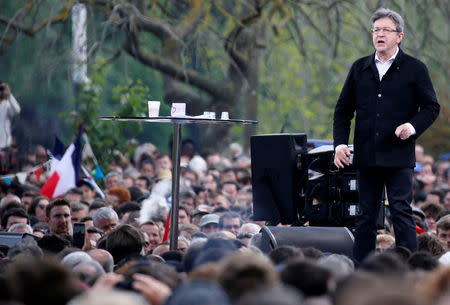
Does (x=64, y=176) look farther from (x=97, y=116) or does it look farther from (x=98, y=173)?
(x=97, y=116)

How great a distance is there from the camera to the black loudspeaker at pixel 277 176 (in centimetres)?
884

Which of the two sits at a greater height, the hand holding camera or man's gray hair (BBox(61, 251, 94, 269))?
the hand holding camera

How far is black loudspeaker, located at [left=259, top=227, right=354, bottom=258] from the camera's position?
25.2 feet

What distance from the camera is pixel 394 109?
23.3 ft

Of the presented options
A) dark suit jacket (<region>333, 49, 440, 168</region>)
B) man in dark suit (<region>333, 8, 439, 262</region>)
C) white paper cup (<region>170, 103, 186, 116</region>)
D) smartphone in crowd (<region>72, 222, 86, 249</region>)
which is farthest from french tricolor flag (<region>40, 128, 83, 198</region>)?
dark suit jacket (<region>333, 49, 440, 168</region>)

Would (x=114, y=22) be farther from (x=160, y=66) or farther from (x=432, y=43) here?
(x=432, y=43)

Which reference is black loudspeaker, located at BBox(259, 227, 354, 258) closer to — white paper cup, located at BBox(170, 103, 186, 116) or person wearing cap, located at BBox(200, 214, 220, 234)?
white paper cup, located at BBox(170, 103, 186, 116)

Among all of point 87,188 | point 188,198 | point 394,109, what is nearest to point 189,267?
point 394,109

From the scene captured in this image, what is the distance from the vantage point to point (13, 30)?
1619 centimetres

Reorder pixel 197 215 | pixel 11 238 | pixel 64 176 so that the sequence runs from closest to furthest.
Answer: pixel 11 238 < pixel 197 215 < pixel 64 176

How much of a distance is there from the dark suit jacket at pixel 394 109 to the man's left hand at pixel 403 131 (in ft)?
0.33

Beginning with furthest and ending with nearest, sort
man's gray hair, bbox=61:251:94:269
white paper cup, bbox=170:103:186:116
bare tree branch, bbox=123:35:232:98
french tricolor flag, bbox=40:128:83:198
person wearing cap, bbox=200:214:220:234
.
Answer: bare tree branch, bbox=123:35:232:98
french tricolor flag, bbox=40:128:83:198
person wearing cap, bbox=200:214:220:234
white paper cup, bbox=170:103:186:116
man's gray hair, bbox=61:251:94:269

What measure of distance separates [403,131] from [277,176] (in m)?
2.14

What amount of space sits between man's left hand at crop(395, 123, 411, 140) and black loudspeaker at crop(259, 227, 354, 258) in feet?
3.87
